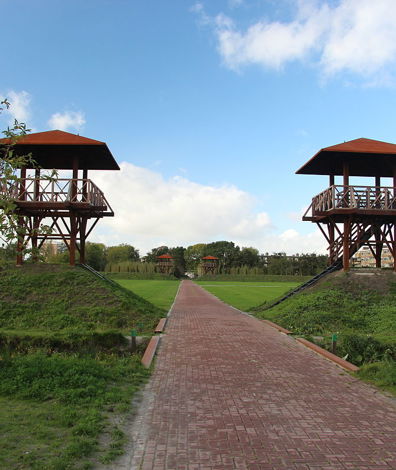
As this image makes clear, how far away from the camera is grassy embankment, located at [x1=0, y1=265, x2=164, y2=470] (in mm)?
4102

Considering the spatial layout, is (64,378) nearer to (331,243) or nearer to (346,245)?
(346,245)

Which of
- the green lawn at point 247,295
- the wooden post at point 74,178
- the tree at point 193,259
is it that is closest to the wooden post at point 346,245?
the green lawn at point 247,295

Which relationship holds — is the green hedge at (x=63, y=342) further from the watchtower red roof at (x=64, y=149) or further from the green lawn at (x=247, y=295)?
the green lawn at (x=247, y=295)

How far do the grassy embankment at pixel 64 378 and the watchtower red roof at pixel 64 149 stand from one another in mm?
6142

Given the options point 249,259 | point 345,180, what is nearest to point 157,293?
point 345,180

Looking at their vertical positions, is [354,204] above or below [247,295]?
above

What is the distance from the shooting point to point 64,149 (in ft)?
56.1

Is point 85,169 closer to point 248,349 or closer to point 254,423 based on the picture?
point 248,349

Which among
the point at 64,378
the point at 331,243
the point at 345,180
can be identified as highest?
the point at 345,180

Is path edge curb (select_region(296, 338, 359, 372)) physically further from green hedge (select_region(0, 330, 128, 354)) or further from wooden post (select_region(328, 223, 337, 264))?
wooden post (select_region(328, 223, 337, 264))

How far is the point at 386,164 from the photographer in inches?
730

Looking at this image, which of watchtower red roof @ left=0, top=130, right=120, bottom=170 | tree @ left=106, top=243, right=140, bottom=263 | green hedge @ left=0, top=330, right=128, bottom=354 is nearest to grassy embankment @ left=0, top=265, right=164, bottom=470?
green hedge @ left=0, top=330, right=128, bottom=354

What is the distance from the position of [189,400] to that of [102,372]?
1.83 metres

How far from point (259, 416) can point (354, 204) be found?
13437 millimetres
